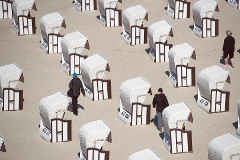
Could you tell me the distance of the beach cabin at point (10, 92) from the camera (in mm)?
34812

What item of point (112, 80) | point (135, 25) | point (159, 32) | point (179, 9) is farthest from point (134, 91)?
point (179, 9)

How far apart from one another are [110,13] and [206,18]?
15.4 ft

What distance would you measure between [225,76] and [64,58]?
7595 millimetres

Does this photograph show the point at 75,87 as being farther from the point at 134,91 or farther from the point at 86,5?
the point at 86,5

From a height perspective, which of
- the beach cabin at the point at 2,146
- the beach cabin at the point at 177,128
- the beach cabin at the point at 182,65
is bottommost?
the beach cabin at the point at 2,146

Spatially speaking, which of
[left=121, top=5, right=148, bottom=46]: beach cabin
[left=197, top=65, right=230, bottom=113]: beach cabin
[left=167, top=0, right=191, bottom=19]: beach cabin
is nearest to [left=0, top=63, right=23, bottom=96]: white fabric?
[left=121, top=5, right=148, bottom=46]: beach cabin

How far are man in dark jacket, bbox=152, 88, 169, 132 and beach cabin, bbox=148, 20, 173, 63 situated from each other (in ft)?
17.8

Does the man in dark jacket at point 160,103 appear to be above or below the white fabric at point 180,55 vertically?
below

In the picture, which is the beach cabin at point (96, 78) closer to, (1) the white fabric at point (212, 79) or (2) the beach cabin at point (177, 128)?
(1) the white fabric at point (212, 79)

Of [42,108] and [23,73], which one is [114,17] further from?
[42,108]

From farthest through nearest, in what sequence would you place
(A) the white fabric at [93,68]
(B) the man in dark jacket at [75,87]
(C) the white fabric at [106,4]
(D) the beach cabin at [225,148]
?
(C) the white fabric at [106,4] → (A) the white fabric at [93,68] → (B) the man in dark jacket at [75,87] → (D) the beach cabin at [225,148]

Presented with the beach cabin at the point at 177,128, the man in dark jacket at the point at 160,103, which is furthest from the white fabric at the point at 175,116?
the man in dark jacket at the point at 160,103

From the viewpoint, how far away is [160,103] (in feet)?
106

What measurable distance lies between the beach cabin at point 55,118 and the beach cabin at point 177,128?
360 cm
